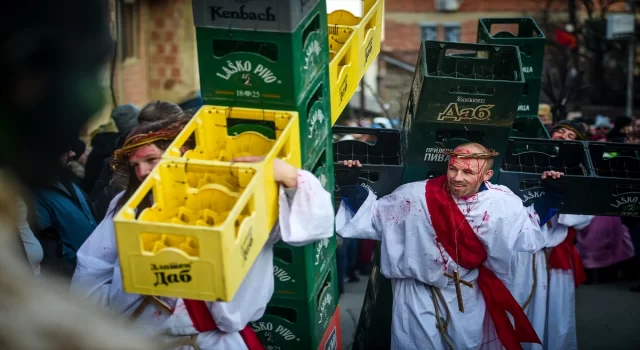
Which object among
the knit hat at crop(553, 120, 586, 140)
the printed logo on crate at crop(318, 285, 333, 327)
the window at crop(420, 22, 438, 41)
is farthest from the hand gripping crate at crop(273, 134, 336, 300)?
the window at crop(420, 22, 438, 41)

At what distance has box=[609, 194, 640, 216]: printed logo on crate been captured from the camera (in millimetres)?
5219

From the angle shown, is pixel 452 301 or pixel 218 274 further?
pixel 452 301

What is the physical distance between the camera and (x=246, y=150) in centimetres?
376

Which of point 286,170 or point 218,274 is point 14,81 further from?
point 286,170

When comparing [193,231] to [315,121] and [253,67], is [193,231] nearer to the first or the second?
[253,67]

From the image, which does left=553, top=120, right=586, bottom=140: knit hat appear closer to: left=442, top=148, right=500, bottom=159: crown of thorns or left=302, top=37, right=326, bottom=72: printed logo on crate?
left=442, top=148, right=500, bottom=159: crown of thorns

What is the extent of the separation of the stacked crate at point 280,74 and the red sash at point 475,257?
3.40 feet

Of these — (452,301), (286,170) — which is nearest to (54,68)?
(286,170)

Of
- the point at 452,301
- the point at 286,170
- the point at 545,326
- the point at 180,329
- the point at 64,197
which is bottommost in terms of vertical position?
the point at 545,326

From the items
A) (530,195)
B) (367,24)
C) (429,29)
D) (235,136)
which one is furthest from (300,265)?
(429,29)

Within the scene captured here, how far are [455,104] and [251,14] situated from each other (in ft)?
5.36

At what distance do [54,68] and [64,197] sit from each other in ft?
14.5

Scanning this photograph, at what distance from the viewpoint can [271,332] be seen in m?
4.42

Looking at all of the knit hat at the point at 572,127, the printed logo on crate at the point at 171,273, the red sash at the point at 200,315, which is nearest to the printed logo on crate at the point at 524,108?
the knit hat at the point at 572,127
